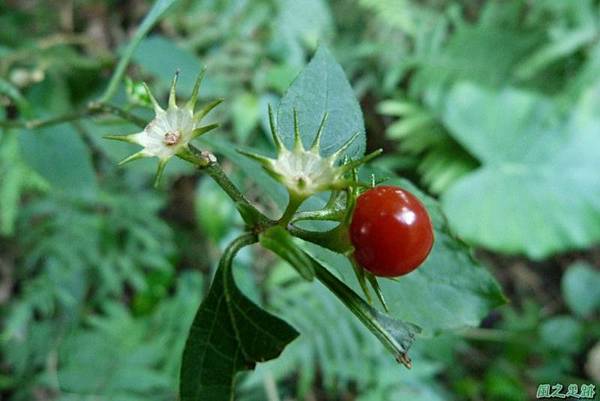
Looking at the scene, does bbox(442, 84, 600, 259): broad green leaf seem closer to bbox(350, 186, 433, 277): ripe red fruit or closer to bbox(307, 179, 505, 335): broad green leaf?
bbox(307, 179, 505, 335): broad green leaf

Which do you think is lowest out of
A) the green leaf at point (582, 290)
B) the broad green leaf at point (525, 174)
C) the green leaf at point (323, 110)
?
the green leaf at point (323, 110)

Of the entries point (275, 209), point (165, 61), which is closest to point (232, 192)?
point (165, 61)

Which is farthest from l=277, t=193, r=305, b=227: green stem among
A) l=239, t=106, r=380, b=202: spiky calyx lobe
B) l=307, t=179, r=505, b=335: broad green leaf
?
l=307, t=179, r=505, b=335: broad green leaf

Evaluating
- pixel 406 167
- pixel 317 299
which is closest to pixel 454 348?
pixel 317 299

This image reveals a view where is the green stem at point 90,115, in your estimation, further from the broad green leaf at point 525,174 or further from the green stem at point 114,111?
the broad green leaf at point 525,174

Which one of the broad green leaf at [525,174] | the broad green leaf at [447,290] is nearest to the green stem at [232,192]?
the broad green leaf at [447,290]

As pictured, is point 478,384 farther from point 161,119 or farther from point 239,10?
point 161,119
